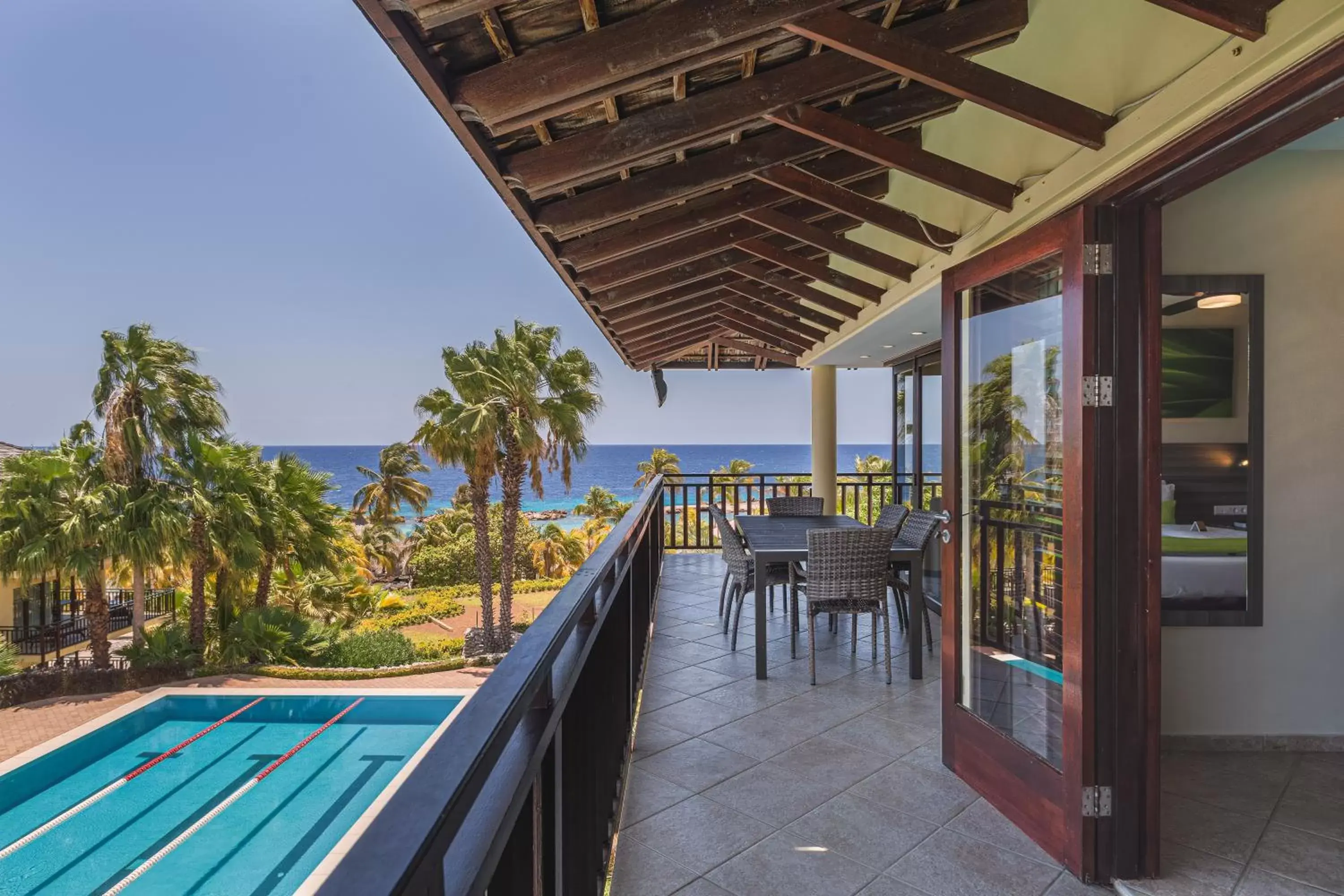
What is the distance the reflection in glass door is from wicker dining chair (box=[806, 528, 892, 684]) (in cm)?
117

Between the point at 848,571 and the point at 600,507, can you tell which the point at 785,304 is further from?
the point at 600,507

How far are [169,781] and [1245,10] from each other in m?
12.4

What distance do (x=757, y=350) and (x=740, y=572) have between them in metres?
3.57

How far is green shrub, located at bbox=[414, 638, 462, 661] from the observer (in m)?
14.8

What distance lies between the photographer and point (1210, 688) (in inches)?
116

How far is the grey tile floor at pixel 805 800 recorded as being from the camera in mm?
2066

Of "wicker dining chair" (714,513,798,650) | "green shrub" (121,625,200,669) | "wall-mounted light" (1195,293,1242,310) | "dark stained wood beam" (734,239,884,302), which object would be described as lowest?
"green shrub" (121,625,200,669)

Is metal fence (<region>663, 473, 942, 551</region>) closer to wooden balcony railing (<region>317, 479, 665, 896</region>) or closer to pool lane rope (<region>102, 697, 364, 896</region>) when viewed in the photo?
wooden balcony railing (<region>317, 479, 665, 896</region>)

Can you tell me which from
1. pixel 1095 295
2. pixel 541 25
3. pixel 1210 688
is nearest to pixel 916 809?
pixel 1210 688

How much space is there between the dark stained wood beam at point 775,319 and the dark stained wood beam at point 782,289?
144 mm

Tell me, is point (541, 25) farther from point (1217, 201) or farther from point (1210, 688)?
point (1210, 688)

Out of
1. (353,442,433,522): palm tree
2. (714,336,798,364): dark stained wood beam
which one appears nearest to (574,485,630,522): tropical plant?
(353,442,433,522): palm tree

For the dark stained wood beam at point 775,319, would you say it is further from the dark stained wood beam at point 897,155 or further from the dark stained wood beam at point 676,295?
the dark stained wood beam at point 897,155

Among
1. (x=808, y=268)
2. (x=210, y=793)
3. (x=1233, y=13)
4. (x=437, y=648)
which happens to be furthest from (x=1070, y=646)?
(x=437, y=648)
